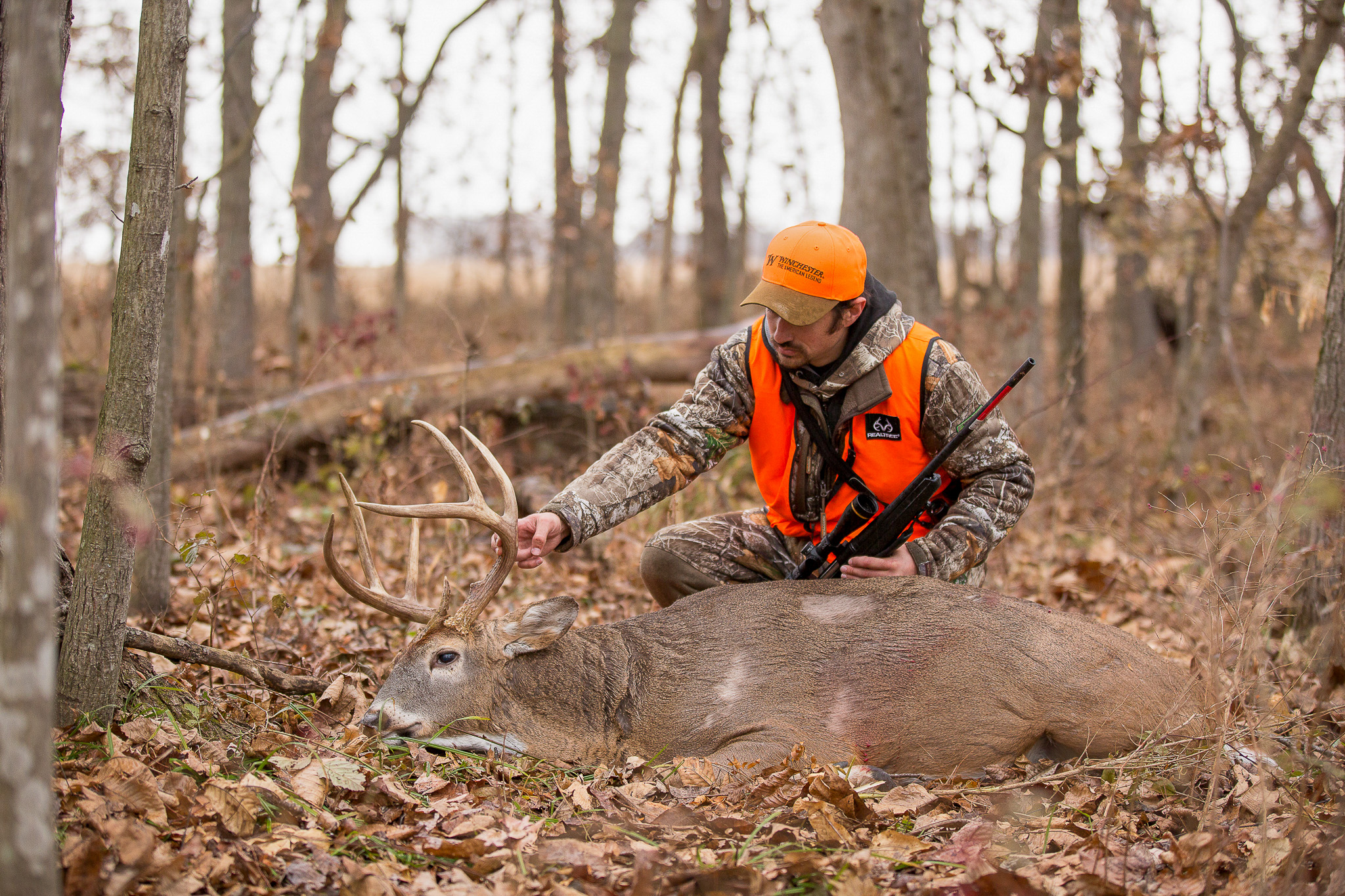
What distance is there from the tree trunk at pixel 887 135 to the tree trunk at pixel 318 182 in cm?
529

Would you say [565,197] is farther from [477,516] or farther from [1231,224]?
[477,516]

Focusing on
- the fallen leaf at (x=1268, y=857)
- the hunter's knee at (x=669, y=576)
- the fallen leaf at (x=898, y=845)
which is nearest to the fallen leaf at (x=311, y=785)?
the fallen leaf at (x=898, y=845)

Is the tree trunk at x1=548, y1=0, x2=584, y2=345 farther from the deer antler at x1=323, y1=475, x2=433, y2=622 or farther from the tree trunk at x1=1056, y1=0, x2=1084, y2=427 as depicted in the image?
the deer antler at x1=323, y1=475, x2=433, y2=622

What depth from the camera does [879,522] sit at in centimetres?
446

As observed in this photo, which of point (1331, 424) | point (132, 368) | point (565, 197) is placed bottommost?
point (1331, 424)

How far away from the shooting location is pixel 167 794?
2.93 meters

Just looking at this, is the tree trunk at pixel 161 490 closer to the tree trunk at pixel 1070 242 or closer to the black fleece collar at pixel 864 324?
the black fleece collar at pixel 864 324

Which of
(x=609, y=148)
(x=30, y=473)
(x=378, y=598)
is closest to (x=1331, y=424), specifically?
(x=378, y=598)

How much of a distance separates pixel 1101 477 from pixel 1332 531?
4605 millimetres

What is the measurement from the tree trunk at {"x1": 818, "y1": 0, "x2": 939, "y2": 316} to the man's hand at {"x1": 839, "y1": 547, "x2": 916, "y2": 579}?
11.8 ft

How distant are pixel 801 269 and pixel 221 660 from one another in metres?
2.63

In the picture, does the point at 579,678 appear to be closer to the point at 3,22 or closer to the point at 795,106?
the point at 3,22

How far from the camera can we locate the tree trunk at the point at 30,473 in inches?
74.9

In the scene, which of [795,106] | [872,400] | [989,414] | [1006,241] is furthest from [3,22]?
[1006,241]
